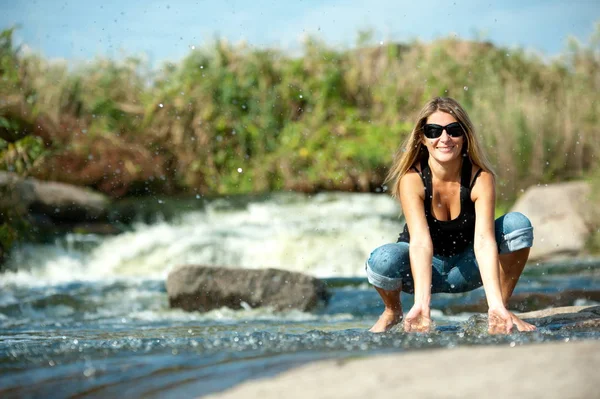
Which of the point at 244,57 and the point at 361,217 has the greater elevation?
the point at 244,57

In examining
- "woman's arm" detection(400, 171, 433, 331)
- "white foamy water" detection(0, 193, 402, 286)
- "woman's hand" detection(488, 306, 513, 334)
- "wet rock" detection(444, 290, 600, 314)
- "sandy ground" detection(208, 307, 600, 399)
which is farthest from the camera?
"white foamy water" detection(0, 193, 402, 286)

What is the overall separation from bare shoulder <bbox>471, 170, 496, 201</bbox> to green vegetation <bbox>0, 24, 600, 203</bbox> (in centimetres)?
864

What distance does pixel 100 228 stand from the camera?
11.2m

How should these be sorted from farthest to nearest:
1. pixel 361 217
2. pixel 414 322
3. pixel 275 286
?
pixel 361 217, pixel 275 286, pixel 414 322

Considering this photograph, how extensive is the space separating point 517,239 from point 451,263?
34 cm

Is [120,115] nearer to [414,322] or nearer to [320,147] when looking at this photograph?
[320,147]

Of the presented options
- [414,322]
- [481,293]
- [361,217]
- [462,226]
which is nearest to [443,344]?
[414,322]

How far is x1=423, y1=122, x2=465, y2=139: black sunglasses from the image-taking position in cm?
394

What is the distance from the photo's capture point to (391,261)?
4000 mm

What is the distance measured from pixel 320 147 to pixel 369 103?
5.45 feet

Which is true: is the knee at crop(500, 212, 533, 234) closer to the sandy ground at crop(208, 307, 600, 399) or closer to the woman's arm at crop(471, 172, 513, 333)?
the woman's arm at crop(471, 172, 513, 333)

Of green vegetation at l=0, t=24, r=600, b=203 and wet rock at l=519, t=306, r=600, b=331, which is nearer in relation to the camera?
wet rock at l=519, t=306, r=600, b=331

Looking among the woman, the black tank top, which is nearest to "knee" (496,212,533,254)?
the woman

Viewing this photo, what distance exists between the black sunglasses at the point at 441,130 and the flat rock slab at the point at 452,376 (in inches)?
60.5
